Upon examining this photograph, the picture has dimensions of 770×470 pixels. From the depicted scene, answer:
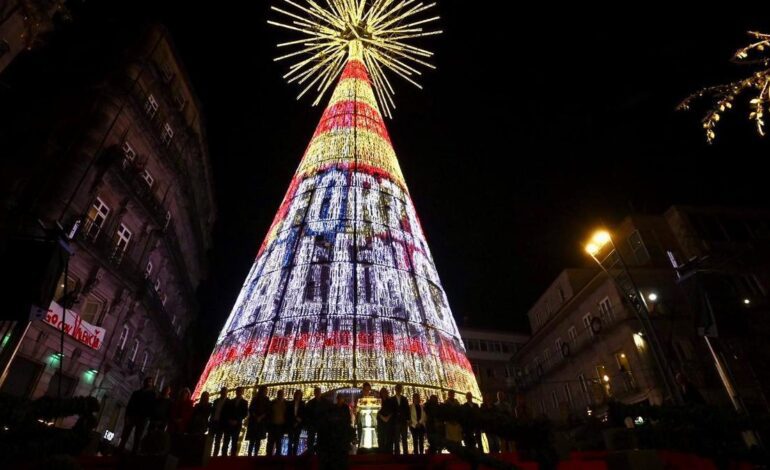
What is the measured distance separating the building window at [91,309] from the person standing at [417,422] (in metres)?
17.0

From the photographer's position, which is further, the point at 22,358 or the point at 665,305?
the point at 665,305

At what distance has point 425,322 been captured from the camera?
10.3 metres

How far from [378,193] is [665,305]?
832 inches

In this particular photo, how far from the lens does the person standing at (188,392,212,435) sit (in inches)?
317

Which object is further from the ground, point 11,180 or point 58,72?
point 58,72

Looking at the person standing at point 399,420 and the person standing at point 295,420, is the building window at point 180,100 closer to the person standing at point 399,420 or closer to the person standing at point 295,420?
the person standing at point 295,420

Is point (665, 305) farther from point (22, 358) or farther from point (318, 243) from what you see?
point (22, 358)

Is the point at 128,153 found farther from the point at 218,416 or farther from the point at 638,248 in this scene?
the point at 638,248

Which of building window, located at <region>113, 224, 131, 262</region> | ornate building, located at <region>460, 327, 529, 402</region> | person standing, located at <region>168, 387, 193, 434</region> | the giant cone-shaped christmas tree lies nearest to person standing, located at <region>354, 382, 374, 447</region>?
the giant cone-shaped christmas tree

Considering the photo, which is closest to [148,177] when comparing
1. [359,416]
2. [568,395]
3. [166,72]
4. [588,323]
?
[166,72]

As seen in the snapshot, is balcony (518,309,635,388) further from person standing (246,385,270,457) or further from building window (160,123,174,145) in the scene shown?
building window (160,123,174,145)

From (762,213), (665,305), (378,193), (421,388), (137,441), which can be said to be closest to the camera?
(137,441)

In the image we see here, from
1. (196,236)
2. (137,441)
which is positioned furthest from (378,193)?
(196,236)

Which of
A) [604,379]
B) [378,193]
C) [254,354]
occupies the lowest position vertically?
[254,354]
